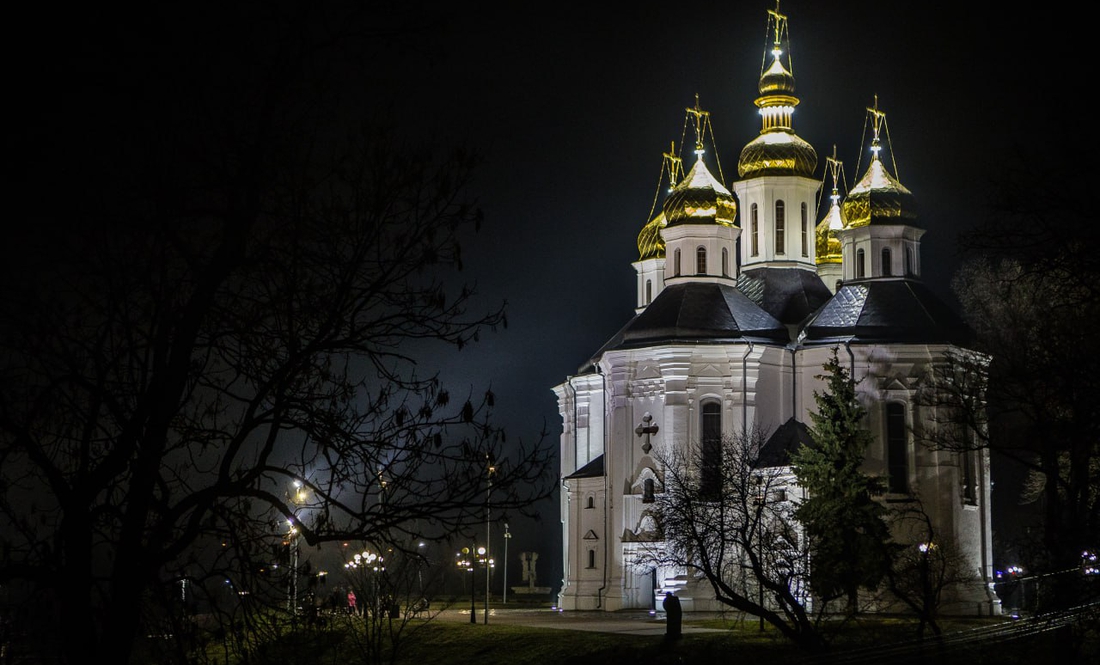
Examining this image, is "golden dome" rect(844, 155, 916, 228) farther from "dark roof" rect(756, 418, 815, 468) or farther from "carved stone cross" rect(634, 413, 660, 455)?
"carved stone cross" rect(634, 413, 660, 455)

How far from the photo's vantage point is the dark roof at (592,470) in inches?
2187

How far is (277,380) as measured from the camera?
9.15 metres

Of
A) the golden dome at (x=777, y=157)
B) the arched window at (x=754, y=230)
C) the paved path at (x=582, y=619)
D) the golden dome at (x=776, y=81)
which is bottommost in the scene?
the paved path at (x=582, y=619)

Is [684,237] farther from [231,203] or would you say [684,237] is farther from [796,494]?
[231,203]

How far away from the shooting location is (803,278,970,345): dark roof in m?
48.9

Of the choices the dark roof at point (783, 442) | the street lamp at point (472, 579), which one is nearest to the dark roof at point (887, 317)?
the dark roof at point (783, 442)

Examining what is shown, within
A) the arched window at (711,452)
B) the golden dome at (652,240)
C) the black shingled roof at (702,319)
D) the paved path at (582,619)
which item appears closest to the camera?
the arched window at (711,452)

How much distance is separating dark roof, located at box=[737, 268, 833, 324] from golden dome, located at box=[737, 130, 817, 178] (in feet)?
11.7

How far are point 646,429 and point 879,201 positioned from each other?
1091 cm

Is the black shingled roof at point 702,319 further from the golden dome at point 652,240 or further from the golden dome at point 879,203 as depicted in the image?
the golden dome at point 652,240

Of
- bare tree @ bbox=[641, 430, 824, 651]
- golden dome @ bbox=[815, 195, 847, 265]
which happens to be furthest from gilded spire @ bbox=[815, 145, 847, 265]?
bare tree @ bbox=[641, 430, 824, 651]

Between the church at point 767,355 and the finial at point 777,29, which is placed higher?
the finial at point 777,29

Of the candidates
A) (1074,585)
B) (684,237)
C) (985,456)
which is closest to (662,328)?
Result: (684,237)

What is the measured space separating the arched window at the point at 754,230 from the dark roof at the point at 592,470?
9422 millimetres
